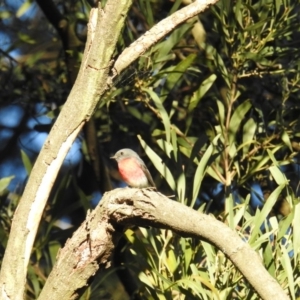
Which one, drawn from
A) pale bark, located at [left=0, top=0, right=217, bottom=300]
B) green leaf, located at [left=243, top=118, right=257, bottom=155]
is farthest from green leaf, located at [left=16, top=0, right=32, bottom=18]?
pale bark, located at [left=0, top=0, right=217, bottom=300]

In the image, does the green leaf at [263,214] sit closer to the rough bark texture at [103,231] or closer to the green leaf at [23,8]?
the rough bark texture at [103,231]

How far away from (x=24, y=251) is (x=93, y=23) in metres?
0.56

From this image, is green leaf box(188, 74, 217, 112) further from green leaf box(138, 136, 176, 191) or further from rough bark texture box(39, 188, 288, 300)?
rough bark texture box(39, 188, 288, 300)

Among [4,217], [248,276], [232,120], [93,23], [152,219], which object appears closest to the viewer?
[248,276]

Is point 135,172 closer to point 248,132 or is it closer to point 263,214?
point 248,132

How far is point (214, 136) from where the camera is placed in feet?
10.9

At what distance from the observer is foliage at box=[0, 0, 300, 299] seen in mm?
2559

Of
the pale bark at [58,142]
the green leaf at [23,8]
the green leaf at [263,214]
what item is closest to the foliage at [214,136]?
the green leaf at [263,214]

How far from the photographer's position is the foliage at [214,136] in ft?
8.39

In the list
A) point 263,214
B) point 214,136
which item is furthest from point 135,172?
point 263,214

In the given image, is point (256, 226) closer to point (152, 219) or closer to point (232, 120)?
point (152, 219)

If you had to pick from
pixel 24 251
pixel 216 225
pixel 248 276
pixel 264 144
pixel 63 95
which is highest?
pixel 63 95

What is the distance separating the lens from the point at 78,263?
2.25 m

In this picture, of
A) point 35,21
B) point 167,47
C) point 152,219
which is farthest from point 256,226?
point 35,21
